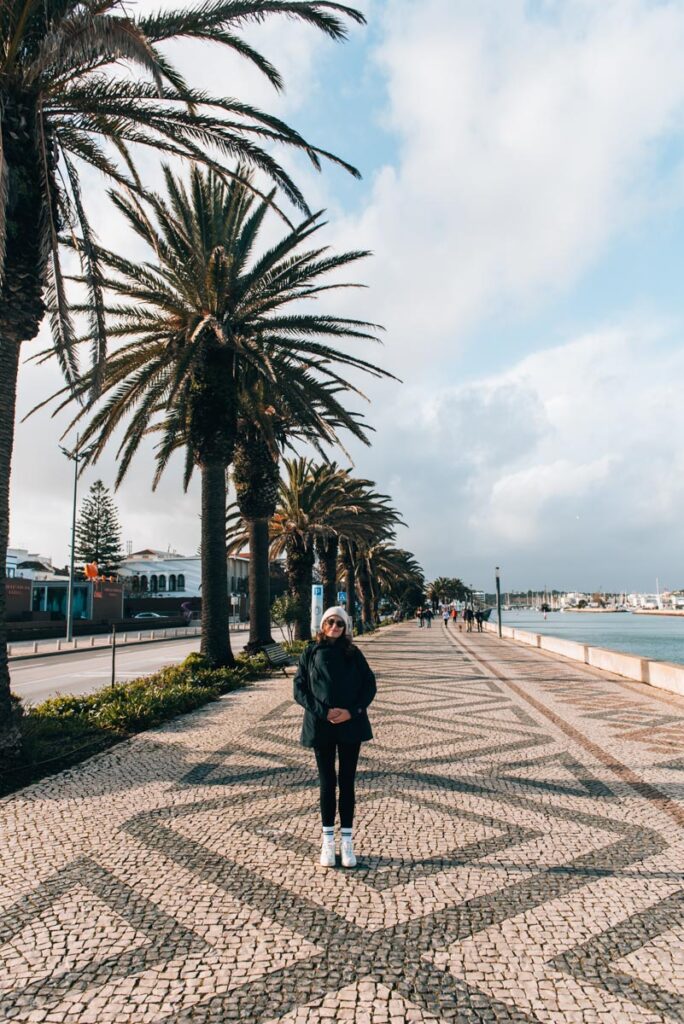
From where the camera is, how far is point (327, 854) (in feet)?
13.6

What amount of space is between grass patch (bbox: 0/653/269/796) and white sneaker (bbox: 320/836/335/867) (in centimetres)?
313

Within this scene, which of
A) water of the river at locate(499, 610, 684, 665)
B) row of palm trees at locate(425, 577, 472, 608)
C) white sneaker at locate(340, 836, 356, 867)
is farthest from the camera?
row of palm trees at locate(425, 577, 472, 608)

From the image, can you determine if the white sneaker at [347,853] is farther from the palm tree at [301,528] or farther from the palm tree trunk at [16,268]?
the palm tree at [301,528]

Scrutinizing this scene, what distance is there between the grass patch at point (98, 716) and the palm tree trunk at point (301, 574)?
1026cm

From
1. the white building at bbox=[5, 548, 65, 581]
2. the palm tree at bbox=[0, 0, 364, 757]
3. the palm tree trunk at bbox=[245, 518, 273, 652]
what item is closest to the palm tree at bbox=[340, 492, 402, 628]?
the palm tree trunk at bbox=[245, 518, 273, 652]

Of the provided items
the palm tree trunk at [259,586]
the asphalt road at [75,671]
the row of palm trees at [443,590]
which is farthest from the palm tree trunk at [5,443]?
the row of palm trees at [443,590]

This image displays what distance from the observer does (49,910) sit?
354cm

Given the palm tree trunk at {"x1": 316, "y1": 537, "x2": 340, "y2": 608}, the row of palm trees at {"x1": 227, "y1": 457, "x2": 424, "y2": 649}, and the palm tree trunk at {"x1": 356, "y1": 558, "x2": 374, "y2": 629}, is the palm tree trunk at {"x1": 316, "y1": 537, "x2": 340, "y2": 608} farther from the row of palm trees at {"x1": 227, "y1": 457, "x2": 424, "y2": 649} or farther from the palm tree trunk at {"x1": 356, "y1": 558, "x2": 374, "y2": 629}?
the palm tree trunk at {"x1": 356, "y1": 558, "x2": 374, "y2": 629}

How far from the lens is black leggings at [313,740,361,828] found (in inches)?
167

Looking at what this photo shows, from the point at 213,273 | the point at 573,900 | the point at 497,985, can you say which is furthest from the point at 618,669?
the point at 497,985

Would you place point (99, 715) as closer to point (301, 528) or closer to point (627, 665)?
point (627, 665)

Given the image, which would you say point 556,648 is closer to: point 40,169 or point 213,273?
point 213,273

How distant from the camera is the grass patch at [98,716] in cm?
664

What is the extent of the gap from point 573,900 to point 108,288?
40.6ft
